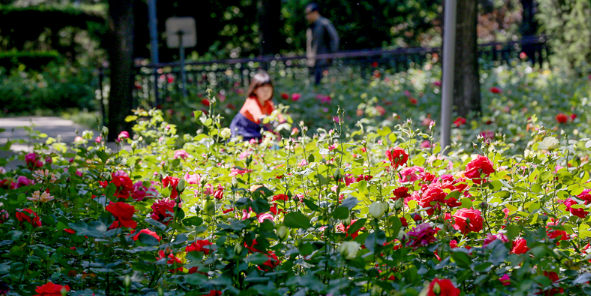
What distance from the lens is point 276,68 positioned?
10453 mm

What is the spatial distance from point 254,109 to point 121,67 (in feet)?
10.6

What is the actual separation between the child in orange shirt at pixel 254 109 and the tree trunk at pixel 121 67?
9.56ft

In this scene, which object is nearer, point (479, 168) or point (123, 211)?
point (123, 211)

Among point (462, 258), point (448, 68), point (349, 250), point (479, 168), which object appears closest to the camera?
point (349, 250)

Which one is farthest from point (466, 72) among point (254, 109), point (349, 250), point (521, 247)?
point (349, 250)

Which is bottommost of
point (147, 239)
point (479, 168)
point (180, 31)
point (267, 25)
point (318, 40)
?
point (147, 239)

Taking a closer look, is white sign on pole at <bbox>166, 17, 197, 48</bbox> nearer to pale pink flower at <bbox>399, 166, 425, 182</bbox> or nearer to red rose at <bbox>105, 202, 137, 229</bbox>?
pale pink flower at <bbox>399, 166, 425, 182</bbox>

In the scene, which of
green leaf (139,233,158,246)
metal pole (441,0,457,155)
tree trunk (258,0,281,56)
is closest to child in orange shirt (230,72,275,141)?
metal pole (441,0,457,155)

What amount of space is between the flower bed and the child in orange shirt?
2391 millimetres

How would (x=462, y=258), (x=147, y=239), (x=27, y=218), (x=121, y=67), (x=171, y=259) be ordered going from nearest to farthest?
1. (x=462, y=258)
2. (x=147, y=239)
3. (x=171, y=259)
4. (x=27, y=218)
5. (x=121, y=67)

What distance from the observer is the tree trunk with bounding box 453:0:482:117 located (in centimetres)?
665

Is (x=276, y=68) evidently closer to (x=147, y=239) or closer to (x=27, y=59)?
(x=147, y=239)

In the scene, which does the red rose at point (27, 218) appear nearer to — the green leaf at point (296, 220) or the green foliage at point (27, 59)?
the green leaf at point (296, 220)

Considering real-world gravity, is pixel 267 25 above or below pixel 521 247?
above
